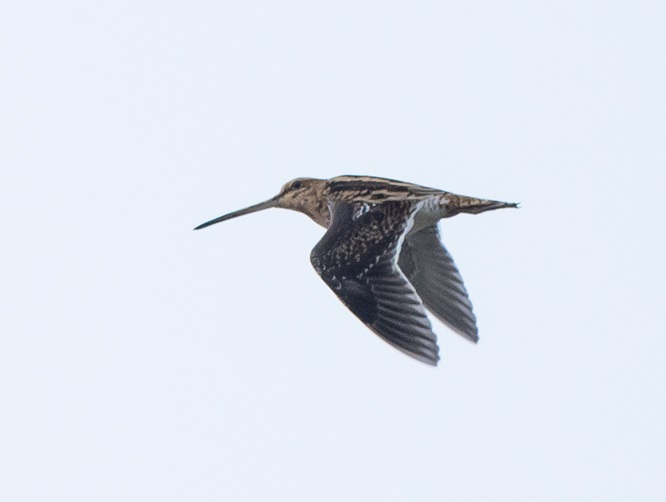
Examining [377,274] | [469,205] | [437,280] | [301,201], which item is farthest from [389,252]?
[301,201]

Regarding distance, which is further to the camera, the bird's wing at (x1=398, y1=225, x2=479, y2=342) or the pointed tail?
the bird's wing at (x1=398, y1=225, x2=479, y2=342)

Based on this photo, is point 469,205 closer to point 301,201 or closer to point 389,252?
point 389,252

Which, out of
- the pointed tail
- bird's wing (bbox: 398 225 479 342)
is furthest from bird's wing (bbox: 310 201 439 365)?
bird's wing (bbox: 398 225 479 342)

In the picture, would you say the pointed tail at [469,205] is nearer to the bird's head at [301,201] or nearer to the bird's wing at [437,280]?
the bird's wing at [437,280]

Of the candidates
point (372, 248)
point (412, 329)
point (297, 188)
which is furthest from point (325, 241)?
point (297, 188)

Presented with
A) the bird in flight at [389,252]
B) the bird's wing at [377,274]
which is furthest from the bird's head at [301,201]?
the bird's wing at [377,274]

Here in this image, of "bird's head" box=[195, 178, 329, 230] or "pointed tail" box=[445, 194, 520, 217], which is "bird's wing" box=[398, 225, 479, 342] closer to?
"pointed tail" box=[445, 194, 520, 217]
